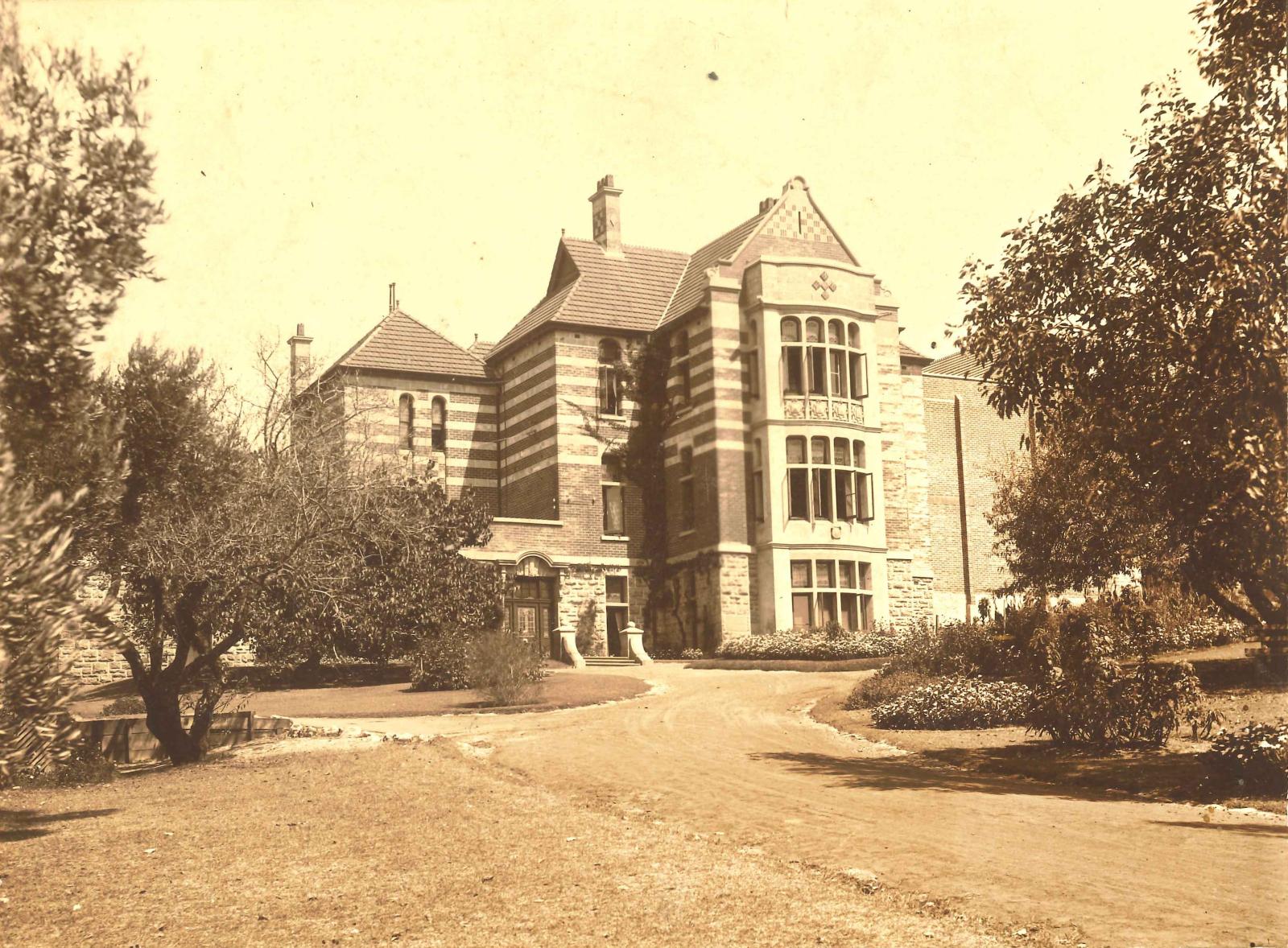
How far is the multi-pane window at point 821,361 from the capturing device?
148 feet

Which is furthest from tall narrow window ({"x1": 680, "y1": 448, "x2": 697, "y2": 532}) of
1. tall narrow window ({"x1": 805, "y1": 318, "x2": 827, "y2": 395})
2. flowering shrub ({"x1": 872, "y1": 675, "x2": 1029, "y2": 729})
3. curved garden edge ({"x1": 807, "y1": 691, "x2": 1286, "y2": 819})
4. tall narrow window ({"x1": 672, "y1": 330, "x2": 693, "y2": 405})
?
curved garden edge ({"x1": 807, "y1": 691, "x2": 1286, "y2": 819})

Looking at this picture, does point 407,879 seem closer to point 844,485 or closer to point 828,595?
point 828,595

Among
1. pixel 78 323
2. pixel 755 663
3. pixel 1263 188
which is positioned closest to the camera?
pixel 78 323

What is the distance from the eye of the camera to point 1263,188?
15430 millimetres

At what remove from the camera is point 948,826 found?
1411 centimetres

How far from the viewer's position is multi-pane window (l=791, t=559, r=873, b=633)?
144 feet

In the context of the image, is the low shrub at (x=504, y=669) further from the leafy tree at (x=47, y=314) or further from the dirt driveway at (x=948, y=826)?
the leafy tree at (x=47, y=314)

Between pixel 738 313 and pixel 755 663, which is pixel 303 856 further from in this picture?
pixel 738 313

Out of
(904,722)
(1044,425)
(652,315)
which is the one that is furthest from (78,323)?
(652,315)

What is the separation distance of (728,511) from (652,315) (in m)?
9.22

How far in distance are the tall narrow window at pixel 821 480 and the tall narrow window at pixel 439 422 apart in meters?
15.1

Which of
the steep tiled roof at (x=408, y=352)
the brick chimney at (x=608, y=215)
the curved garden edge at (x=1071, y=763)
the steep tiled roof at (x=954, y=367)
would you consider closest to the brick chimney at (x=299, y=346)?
the steep tiled roof at (x=408, y=352)

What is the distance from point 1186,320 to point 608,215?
37.8 meters

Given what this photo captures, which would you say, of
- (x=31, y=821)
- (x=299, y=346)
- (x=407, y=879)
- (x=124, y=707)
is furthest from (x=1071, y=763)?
(x=299, y=346)
